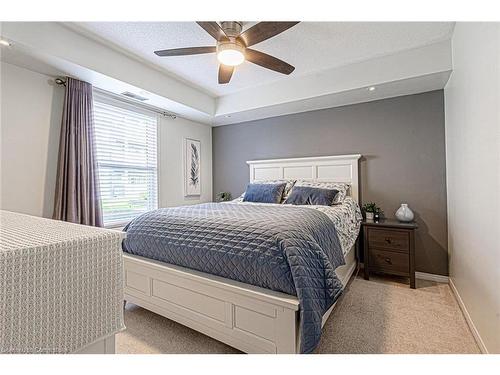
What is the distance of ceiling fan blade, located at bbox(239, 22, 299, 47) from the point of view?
5.47ft

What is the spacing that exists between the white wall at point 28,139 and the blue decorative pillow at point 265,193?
2.22 metres

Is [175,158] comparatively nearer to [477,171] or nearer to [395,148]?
[395,148]

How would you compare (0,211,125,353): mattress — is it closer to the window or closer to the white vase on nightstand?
the window

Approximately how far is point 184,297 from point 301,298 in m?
0.89

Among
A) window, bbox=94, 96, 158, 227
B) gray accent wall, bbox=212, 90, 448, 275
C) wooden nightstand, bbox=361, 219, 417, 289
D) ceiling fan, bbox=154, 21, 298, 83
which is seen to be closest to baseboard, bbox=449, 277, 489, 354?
wooden nightstand, bbox=361, 219, 417, 289

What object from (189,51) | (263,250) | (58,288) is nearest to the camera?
(58,288)

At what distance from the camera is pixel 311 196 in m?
2.89

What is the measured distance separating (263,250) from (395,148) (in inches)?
98.1

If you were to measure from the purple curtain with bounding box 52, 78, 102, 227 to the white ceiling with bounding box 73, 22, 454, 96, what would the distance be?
0.68m

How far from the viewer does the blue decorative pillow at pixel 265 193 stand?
10.4ft

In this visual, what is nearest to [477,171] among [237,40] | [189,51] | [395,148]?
[395,148]

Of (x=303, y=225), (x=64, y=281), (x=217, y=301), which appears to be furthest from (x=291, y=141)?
(x=64, y=281)

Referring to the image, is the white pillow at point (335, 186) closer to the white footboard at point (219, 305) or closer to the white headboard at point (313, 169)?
the white headboard at point (313, 169)
